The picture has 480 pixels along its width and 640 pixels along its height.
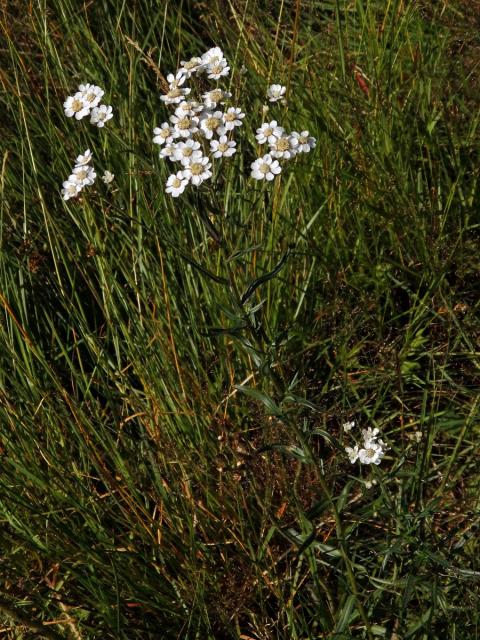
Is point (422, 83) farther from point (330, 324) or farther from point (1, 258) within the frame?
point (1, 258)

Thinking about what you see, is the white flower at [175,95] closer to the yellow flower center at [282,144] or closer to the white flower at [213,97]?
the white flower at [213,97]

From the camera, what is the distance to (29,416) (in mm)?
1973

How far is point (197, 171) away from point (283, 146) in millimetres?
205

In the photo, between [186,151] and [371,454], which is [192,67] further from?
[371,454]

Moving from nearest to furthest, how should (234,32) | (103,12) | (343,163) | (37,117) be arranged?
(343,163) → (37,117) → (234,32) → (103,12)

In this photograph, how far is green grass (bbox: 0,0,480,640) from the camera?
68.1 inches

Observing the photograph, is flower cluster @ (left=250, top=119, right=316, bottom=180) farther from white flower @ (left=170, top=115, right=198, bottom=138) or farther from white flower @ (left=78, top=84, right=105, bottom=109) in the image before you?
white flower @ (left=78, top=84, right=105, bottom=109)

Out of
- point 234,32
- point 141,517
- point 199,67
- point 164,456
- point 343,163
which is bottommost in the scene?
point 141,517

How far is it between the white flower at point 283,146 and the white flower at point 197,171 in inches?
6.6

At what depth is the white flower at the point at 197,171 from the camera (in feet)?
4.90

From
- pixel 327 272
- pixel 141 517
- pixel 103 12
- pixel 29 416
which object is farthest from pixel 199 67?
pixel 103 12

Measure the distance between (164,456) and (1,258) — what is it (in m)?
0.73

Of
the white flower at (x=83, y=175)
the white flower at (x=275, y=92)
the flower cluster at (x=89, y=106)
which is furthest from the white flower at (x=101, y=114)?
the white flower at (x=275, y=92)

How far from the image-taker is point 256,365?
1.82 m
